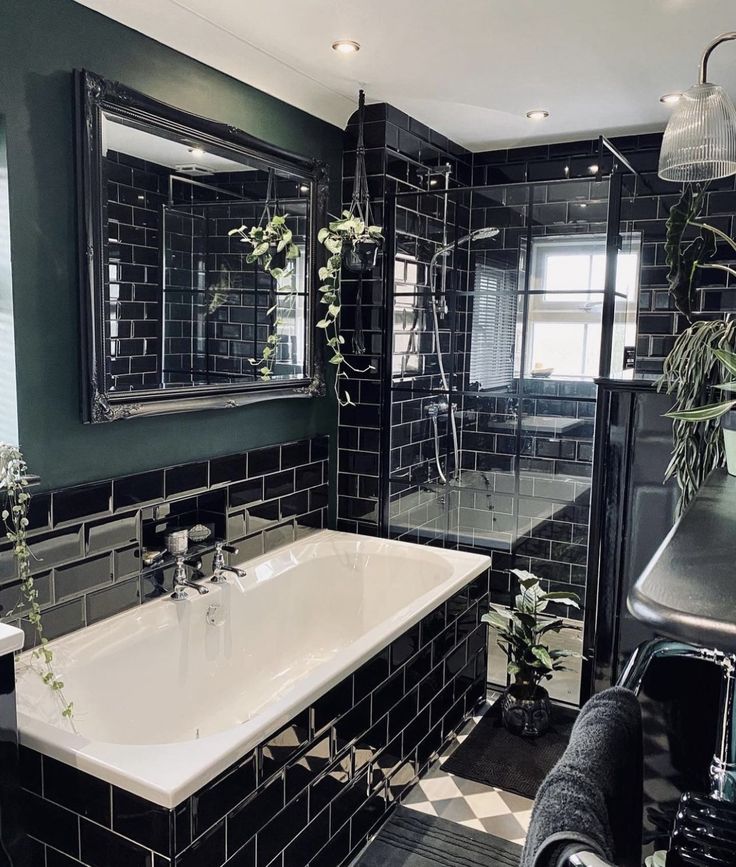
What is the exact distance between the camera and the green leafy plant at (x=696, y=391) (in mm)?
2289

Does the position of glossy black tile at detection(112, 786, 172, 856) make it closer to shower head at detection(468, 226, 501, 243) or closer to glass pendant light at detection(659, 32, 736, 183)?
glass pendant light at detection(659, 32, 736, 183)

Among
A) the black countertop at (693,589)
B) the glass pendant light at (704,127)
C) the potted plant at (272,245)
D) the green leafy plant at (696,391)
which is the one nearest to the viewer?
the black countertop at (693,589)

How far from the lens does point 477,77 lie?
307 centimetres

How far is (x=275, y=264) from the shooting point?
3.22m

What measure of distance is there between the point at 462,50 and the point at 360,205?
84 centimetres

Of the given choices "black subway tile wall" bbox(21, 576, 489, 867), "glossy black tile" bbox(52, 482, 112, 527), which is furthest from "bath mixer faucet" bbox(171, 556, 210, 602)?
"black subway tile wall" bbox(21, 576, 489, 867)

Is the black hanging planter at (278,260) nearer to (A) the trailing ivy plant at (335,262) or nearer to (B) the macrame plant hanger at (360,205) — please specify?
(A) the trailing ivy plant at (335,262)

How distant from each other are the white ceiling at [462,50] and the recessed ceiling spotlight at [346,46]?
0.07 ft

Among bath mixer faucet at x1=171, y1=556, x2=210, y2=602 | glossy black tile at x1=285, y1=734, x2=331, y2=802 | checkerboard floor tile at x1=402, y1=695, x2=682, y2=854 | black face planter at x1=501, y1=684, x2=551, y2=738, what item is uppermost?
bath mixer faucet at x1=171, y1=556, x2=210, y2=602

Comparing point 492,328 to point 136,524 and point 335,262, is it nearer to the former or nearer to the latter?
point 335,262

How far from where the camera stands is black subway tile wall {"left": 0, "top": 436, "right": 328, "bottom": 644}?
7.55 feet

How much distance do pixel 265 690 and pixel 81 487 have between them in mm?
1141

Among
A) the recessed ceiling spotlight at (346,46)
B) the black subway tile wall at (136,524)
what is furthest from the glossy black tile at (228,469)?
the recessed ceiling spotlight at (346,46)

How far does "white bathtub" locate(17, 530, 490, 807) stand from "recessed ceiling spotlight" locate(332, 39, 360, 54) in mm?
1988
